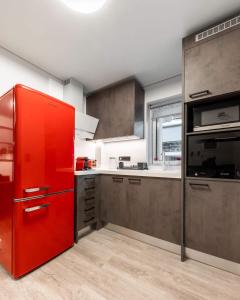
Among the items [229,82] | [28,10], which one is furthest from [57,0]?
[229,82]

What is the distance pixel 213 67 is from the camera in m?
→ 1.56

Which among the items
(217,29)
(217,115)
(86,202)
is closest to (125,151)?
(86,202)

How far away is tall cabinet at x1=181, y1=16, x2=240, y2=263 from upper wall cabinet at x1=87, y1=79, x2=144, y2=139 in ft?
3.12

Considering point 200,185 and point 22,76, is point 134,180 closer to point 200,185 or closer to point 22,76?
point 200,185

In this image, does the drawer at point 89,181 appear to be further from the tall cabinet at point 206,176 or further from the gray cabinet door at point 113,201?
the tall cabinet at point 206,176

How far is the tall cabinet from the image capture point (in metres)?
1.46

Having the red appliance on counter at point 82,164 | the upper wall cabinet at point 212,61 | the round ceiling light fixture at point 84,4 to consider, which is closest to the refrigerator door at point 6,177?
the round ceiling light fixture at point 84,4

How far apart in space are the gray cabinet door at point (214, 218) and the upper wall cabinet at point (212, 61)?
88cm

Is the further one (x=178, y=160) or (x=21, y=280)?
(x=178, y=160)

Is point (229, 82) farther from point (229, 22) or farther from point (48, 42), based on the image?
point (48, 42)

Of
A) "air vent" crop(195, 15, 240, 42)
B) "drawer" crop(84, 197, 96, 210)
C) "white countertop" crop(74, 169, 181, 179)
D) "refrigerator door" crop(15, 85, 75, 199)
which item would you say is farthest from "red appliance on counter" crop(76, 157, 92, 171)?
"air vent" crop(195, 15, 240, 42)

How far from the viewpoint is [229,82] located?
4.82 ft

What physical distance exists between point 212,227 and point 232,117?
104cm

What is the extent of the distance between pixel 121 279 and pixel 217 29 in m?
2.43
